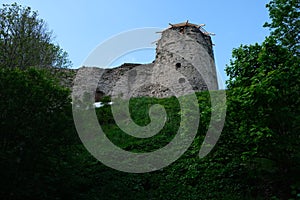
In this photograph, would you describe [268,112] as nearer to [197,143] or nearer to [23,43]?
[197,143]

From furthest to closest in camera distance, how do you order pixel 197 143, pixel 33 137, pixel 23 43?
1. pixel 23 43
2. pixel 197 143
3. pixel 33 137

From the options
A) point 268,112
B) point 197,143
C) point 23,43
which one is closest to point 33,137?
point 197,143

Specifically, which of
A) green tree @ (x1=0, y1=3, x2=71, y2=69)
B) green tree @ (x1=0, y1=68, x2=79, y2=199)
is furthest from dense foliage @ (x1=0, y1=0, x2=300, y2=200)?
green tree @ (x1=0, y1=3, x2=71, y2=69)

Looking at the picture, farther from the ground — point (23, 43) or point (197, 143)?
point (23, 43)

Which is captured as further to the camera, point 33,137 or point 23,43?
point 23,43

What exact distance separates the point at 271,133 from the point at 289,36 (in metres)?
6.37

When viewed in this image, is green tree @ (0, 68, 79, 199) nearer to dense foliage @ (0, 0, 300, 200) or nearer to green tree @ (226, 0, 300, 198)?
dense foliage @ (0, 0, 300, 200)

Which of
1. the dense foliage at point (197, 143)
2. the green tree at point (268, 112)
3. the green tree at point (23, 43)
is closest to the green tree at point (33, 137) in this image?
the dense foliage at point (197, 143)

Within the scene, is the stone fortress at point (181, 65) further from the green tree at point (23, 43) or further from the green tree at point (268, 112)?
the green tree at point (268, 112)

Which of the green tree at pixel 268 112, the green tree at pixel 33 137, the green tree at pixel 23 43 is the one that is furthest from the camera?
the green tree at pixel 23 43

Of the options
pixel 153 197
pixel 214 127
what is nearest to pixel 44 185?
pixel 153 197

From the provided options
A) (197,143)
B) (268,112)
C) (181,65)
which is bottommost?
(197,143)

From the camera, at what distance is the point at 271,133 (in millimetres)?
5000

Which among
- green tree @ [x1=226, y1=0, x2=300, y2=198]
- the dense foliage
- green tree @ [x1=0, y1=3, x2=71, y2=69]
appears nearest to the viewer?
the dense foliage
